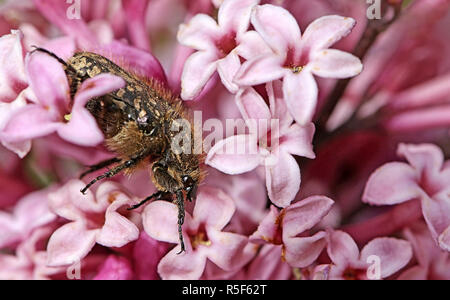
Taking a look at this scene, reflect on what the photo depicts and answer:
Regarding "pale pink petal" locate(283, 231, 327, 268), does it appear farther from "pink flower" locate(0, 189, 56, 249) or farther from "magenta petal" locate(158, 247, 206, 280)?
"pink flower" locate(0, 189, 56, 249)

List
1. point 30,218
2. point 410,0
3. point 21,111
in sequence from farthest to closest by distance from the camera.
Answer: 1. point 410,0
2. point 30,218
3. point 21,111

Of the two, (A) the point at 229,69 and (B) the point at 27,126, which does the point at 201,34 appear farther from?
(B) the point at 27,126

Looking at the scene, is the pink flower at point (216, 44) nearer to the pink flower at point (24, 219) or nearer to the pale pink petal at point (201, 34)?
the pale pink petal at point (201, 34)

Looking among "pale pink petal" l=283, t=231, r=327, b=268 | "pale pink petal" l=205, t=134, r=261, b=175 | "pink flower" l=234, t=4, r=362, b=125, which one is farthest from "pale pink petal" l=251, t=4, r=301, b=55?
"pale pink petal" l=283, t=231, r=327, b=268

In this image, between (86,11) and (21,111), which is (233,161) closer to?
(21,111)

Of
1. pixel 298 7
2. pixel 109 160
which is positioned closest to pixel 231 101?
pixel 298 7

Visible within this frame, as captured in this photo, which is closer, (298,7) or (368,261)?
(368,261)

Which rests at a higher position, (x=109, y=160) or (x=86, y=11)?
(x=86, y=11)
